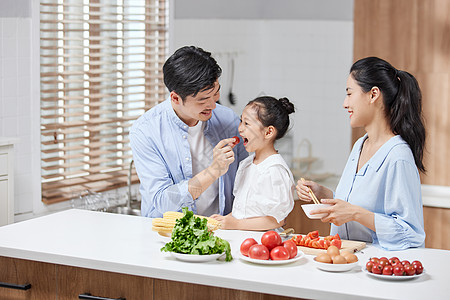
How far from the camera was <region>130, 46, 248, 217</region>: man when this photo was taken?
8.96 feet

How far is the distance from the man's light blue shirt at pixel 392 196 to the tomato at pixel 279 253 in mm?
417

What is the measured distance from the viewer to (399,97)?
7.98 ft

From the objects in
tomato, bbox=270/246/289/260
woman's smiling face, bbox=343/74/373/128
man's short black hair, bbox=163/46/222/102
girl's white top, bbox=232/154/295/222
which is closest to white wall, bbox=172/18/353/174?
man's short black hair, bbox=163/46/222/102

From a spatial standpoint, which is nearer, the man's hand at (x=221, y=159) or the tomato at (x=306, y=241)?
the tomato at (x=306, y=241)

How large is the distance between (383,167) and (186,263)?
832mm

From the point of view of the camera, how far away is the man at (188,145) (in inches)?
107

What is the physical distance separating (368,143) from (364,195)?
0.85 feet

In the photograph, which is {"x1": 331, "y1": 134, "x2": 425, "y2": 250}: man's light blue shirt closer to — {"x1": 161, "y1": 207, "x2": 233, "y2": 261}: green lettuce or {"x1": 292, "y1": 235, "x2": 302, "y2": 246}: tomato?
{"x1": 292, "y1": 235, "x2": 302, "y2": 246}: tomato

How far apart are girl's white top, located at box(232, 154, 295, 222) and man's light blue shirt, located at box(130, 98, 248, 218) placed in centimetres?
18

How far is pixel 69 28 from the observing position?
410cm

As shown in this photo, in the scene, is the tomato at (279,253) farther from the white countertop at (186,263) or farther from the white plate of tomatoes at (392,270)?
the white plate of tomatoes at (392,270)

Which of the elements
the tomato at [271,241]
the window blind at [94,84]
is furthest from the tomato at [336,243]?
the window blind at [94,84]

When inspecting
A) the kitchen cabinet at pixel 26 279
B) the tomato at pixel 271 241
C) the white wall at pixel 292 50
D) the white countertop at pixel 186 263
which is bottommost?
the kitchen cabinet at pixel 26 279

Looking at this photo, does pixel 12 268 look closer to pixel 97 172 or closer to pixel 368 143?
pixel 368 143
